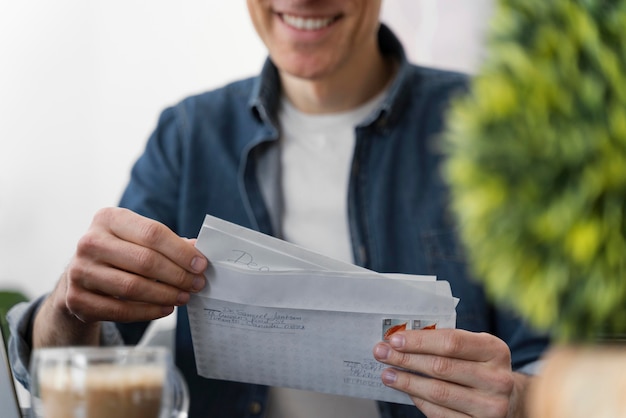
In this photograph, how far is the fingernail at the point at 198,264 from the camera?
3.31ft

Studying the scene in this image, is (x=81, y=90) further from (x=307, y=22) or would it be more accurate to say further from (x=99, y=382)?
(x=99, y=382)

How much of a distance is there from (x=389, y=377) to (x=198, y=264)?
0.27 m

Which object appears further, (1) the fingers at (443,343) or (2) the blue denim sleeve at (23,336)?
(2) the blue denim sleeve at (23,336)

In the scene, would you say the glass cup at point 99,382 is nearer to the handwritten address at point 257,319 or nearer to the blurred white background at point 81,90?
the handwritten address at point 257,319

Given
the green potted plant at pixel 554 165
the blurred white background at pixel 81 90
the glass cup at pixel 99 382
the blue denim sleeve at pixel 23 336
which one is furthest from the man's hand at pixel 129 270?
the blurred white background at pixel 81 90

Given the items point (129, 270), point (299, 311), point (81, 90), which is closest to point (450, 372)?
point (299, 311)

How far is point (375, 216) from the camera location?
61.1 inches

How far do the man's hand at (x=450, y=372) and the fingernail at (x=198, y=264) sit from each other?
0.77 feet

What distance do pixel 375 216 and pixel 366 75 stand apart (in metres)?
0.31

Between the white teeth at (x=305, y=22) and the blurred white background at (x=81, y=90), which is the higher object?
the white teeth at (x=305, y=22)

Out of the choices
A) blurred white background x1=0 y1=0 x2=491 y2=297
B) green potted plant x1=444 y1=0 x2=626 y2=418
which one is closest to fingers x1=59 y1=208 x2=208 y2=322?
green potted plant x1=444 y1=0 x2=626 y2=418

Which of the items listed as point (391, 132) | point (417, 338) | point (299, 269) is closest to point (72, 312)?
point (299, 269)

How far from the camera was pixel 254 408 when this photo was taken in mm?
1435

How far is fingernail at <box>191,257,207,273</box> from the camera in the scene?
1.01m
